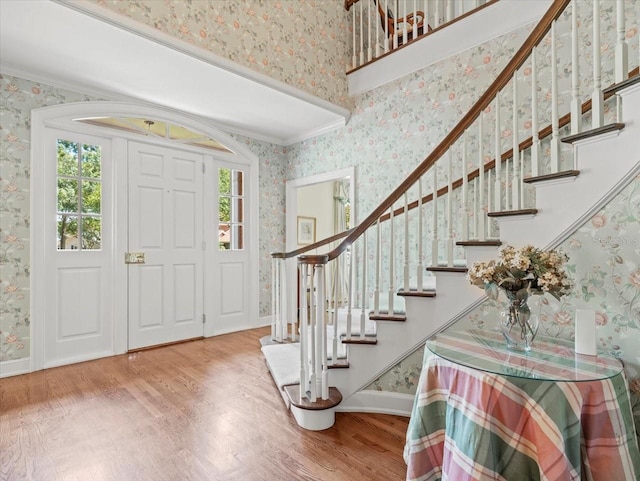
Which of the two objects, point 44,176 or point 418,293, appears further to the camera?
point 44,176

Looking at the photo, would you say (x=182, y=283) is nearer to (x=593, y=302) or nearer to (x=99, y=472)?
(x=99, y=472)

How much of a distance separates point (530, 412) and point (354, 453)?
0.99 m

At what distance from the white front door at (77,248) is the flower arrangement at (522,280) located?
11.5ft

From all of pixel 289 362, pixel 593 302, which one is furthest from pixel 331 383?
pixel 593 302

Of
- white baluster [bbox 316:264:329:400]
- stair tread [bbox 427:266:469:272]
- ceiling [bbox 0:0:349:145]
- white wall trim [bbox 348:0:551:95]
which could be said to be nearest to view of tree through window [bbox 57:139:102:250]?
ceiling [bbox 0:0:349:145]

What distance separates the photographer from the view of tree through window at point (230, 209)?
174 inches

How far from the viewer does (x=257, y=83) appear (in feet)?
10.5

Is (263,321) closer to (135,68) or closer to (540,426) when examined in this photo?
(135,68)

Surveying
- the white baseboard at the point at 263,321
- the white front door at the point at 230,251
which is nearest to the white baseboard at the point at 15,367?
the white front door at the point at 230,251

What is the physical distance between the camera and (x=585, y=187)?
1563 millimetres

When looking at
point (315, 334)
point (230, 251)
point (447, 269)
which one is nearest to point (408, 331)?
point (447, 269)

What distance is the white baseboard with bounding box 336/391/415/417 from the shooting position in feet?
7.35

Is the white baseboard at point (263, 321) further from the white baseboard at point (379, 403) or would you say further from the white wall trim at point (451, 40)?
the white wall trim at point (451, 40)

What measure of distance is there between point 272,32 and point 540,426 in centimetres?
357
